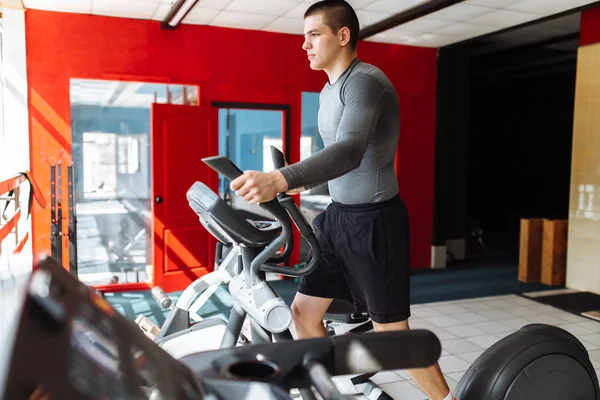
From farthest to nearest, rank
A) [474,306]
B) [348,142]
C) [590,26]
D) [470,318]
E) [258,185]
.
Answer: [590,26]
[474,306]
[470,318]
[348,142]
[258,185]

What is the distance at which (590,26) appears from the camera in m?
5.52

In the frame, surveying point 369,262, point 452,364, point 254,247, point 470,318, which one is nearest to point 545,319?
point 470,318

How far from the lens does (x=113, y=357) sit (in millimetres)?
497

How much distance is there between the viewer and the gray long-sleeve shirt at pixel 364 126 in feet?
5.42

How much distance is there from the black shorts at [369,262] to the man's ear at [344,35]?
0.61 m

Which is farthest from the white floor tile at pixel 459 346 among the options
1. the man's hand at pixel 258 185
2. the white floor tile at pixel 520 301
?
the man's hand at pixel 258 185

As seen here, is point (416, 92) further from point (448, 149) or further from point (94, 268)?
point (94, 268)

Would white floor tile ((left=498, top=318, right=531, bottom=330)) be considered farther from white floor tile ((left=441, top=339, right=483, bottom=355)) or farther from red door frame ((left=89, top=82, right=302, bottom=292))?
red door frame ((left=89, top=82, right=302, bottom=292))

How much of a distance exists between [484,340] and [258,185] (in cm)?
345

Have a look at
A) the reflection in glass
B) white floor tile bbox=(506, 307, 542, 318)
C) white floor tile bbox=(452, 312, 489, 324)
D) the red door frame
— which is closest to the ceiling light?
the red door frame

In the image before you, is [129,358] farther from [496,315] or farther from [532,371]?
[496,315]

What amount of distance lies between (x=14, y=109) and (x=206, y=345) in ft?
12.8

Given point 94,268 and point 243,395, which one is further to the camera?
point 94,268

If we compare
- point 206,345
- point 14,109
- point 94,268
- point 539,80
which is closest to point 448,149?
point 539,80
